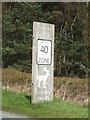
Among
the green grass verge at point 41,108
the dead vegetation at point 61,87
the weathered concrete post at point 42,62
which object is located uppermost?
the weathered concrete post at point 42,62

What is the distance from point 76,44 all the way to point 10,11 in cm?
562

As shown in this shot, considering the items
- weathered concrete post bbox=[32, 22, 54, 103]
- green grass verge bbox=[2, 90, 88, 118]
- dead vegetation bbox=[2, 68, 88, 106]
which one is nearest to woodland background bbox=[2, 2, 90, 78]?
dead vegetation bbox=[2, 68, 88, 106]

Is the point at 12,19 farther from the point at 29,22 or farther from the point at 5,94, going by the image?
the point at 5,94

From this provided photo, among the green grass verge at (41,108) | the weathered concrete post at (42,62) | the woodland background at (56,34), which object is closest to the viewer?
the green grass verge at (41,108)

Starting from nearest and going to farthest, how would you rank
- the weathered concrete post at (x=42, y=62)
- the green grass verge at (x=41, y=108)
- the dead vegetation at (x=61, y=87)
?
the green grass verge at (x=41, y=108), the weathered concrete post at (x=42, y=62), the dead vegetation at (x=61, y=87)

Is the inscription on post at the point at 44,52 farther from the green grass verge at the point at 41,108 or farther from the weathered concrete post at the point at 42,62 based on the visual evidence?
the green grass verge at the point at 41,108

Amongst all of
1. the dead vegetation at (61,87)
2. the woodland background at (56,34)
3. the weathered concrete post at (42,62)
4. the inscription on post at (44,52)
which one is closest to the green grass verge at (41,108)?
the weathered concrete post at (42,62)

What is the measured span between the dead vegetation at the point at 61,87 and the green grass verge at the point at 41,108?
6.44 ft

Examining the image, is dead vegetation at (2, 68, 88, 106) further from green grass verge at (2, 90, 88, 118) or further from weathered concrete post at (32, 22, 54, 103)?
green grass verge at (2, 90, 88, 118)

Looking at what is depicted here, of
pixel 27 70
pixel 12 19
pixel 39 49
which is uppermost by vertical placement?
pixel 12 19

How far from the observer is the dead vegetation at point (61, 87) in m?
14.0

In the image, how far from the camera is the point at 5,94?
12688 mm

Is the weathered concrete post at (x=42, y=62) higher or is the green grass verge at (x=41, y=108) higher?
the weathered concrete post at (x=42, y=62)

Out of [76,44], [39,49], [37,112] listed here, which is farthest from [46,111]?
[76,44]
